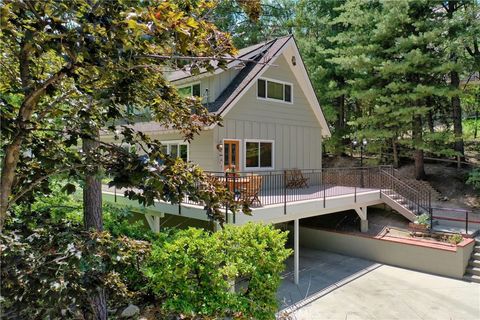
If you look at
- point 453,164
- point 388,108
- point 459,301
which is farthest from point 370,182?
point 453,164

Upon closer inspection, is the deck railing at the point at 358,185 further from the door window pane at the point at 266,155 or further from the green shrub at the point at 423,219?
the green shrub at the point at 423,219

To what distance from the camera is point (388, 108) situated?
637 inches

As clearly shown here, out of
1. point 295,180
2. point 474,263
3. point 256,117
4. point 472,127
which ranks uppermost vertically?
point 472,127

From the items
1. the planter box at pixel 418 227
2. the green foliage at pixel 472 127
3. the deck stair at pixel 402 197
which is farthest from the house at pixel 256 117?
the green foliage at pixel 472 127

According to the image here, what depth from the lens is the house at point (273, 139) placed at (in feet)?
38.6

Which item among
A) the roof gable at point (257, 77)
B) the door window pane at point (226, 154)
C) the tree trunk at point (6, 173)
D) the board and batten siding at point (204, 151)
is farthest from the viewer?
the door window pane at point (226, 154)

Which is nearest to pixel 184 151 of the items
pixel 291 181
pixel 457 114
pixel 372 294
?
pixel 291 181

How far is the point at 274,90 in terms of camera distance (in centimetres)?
1380

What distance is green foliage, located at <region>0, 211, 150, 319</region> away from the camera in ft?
7.65

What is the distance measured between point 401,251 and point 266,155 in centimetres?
602

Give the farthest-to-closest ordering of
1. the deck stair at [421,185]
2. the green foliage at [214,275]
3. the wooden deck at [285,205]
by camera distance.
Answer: the deck stair at [421,185]
the wooden deck at [285,205]
the green foliage at [214,275]

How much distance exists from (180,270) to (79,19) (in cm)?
367

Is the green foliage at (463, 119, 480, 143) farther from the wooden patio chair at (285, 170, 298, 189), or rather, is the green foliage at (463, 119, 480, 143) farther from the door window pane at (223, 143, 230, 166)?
the door window pane at (223, 143, 230, 166)

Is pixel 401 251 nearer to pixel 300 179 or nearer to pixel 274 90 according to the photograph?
pixel 300 179
